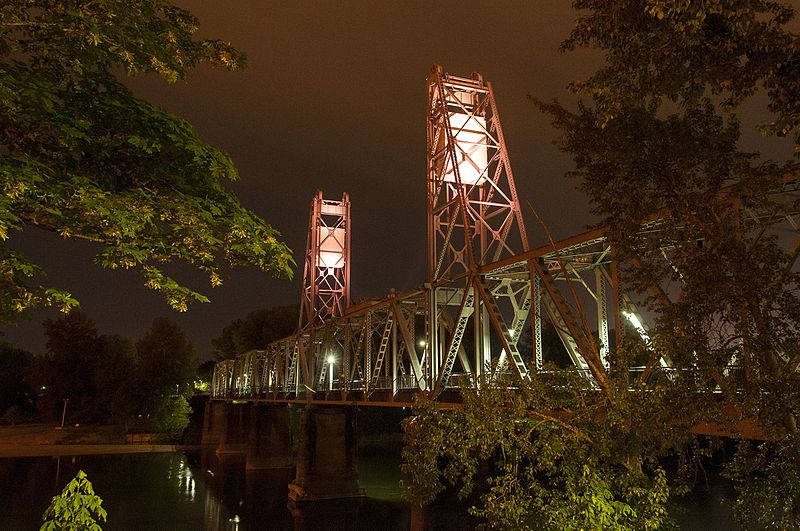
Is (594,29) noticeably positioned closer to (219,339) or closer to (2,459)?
(2,459)

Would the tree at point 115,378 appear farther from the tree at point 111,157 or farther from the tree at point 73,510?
the tree at point 73,510

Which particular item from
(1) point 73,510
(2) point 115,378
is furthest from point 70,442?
(1) point 73,510

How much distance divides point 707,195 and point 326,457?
112 feet

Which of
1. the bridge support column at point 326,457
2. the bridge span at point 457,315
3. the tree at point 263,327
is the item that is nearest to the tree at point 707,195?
the bridge span at point 457,315

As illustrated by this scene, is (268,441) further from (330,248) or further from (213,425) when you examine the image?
(213,425)

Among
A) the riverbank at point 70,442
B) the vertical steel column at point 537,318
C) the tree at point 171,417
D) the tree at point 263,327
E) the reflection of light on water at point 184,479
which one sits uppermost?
the tree at point 263,327

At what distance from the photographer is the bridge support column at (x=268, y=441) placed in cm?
5516

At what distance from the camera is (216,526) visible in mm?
35688

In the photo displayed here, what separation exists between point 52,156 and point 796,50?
9.42 m

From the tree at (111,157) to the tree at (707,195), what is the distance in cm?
534

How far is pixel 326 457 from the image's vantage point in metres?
39.0

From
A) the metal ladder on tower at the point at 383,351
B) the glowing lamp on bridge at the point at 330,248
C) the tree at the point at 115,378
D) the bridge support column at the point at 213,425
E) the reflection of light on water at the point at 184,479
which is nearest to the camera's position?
the metal ladder on tower at the point at 383,351

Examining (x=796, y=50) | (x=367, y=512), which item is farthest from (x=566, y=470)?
(x=367, y=512)

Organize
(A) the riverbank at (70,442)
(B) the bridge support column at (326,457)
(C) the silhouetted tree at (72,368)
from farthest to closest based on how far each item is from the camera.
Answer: (C) the silhouetted tree at (72,368), (A) the riverbank at (70,442), (B) the bridge support column at (326,457)
